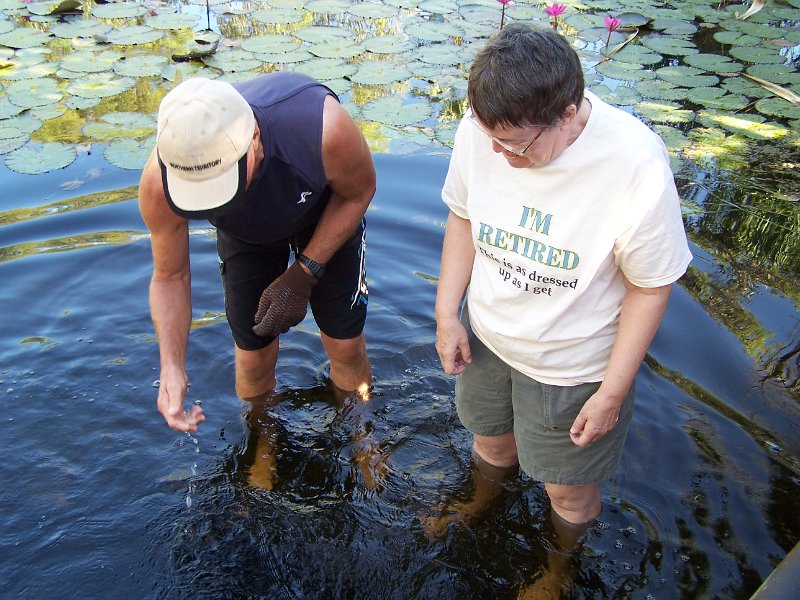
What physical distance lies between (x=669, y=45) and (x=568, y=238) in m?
5.15

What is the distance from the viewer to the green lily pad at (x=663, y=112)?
507 centimetres

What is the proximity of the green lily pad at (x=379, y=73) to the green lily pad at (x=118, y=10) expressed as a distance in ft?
7.25

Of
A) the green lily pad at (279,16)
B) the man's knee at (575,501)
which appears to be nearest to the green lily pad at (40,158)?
the green lily pad at (279,16)

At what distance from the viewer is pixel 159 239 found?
86.7 inches

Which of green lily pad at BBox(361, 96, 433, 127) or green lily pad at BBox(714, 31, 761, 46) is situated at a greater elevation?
green lily pad at BBox(714, 31, 761, 46)

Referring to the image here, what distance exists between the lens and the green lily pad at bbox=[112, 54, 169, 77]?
17.9ft

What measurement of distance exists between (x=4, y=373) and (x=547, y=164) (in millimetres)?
2587

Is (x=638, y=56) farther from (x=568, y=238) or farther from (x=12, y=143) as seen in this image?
(x=568, y=238)

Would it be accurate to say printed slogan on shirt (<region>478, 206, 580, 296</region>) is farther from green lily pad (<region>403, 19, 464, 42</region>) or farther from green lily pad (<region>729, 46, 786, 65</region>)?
green lily pad (<region>729, 46, 786, 65</region>)

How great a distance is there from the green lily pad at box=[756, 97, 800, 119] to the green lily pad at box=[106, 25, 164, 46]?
452 centimetres

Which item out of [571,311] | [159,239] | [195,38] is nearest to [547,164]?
[571,311]

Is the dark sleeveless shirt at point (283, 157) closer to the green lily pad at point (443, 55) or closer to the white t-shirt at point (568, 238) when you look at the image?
the white t-shirt at point (568, 238)

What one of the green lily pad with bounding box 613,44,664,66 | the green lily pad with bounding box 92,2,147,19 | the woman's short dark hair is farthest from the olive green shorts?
the green lily pad with bounding box 92,2,147,19

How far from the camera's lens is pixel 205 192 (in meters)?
1.89
